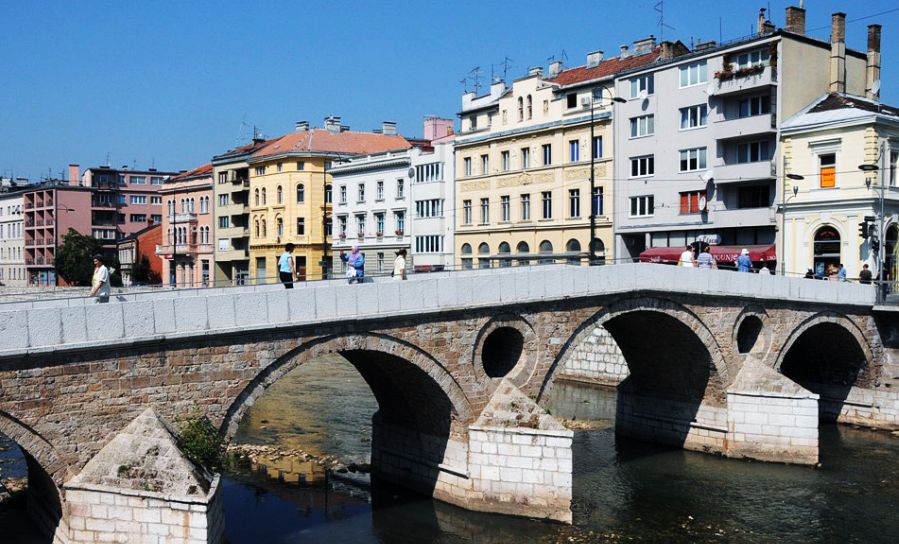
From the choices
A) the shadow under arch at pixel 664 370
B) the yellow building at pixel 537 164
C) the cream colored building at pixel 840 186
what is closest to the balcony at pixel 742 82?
the cream colored building at pixel 840 186

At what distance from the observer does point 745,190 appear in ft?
128

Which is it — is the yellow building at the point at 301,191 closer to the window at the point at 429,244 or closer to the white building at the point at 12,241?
the window at the point at 429,244

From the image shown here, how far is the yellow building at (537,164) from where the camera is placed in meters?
43.8

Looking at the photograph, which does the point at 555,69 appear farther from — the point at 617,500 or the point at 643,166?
the point at 617,500

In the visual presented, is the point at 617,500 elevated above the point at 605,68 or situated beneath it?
situated beneath

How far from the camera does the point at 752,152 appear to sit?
1511 inches

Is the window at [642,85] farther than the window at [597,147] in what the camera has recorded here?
No

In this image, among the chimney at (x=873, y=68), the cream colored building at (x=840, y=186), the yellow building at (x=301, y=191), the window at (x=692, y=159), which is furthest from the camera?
the yellow building at (x=301, y=191)

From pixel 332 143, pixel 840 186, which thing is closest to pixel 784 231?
pixel 840 186

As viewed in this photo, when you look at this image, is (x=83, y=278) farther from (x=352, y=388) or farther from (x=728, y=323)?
(x=728, y=323)

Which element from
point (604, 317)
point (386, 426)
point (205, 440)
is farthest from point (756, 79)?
point (205, 440)

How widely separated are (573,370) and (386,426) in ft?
55.6

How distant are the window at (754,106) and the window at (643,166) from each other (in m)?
4.63

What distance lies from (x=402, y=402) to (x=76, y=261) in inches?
2178
